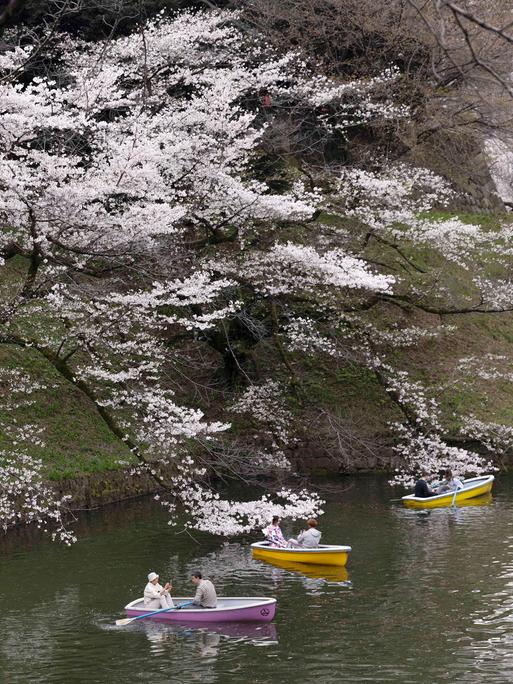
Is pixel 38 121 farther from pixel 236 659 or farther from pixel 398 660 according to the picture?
pixel 398 660

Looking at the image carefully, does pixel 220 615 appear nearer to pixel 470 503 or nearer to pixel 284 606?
pixel 284 606

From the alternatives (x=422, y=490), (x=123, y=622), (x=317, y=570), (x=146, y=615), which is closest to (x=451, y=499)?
(x=422, y=490)

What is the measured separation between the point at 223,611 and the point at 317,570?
3.46 meters

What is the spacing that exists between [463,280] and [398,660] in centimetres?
2250

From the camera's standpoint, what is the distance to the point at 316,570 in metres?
16.2

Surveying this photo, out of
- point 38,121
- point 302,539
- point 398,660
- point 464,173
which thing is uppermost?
point 464,173

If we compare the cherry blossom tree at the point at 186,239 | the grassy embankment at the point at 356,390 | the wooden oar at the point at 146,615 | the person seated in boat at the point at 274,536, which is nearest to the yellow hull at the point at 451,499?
the cherry blossom tree at the point at 186,239

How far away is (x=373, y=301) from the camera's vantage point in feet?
80.6

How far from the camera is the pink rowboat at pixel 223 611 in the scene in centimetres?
1293

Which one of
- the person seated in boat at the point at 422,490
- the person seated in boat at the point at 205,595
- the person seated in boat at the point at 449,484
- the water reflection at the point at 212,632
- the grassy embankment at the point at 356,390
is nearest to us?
the water reflection at the point at 212,632

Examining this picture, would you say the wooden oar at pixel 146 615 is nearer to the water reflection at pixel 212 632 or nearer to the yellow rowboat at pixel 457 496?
the water reflection at pixel 212 632

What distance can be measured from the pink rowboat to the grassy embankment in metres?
7.29

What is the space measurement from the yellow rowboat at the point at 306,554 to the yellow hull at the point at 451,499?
4.76 metres

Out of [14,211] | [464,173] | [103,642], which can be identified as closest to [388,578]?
[103,642]
